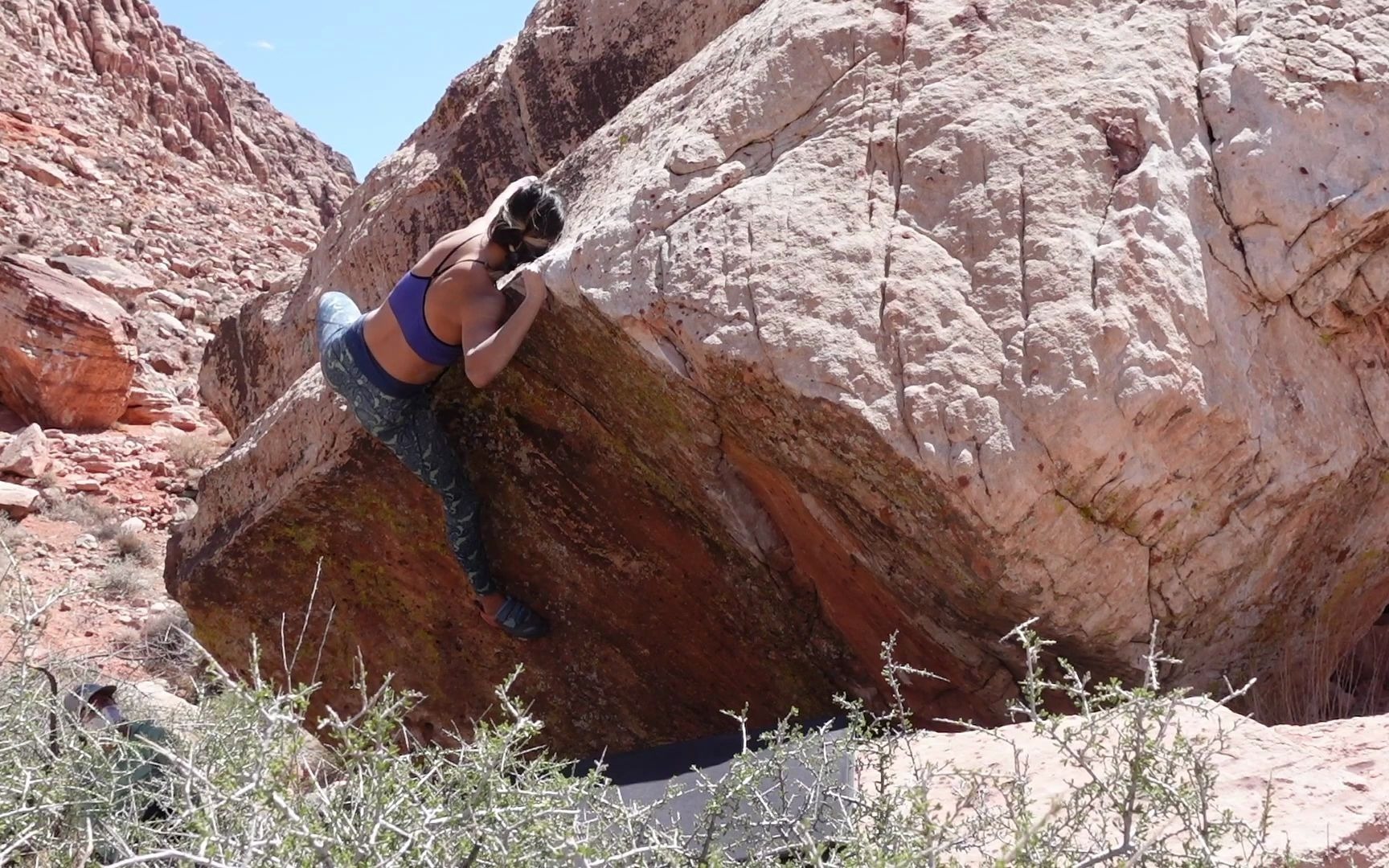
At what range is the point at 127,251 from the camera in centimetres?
1803

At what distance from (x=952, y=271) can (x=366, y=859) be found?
194 cm

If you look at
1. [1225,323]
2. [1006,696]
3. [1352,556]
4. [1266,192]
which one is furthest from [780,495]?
[1352,556]

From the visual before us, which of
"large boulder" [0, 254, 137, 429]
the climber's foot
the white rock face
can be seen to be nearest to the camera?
the white rock face

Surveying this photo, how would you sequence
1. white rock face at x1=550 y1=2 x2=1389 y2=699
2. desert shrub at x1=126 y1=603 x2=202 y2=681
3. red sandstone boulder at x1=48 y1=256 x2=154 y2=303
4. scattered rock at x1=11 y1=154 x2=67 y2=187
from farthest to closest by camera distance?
scattered rock at x1=11 y1=154 x2=67 y2=187
red sandstone boulder at x1=48 y1=256 x2=154 y2=303
desert shrub at x1=126 y1=603 x2=202 y2=681
white rock face at x1=550 y1=2 x2=1389 y2=699

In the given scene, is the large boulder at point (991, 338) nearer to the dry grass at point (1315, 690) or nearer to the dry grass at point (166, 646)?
the dry grass at point (1315, 690)

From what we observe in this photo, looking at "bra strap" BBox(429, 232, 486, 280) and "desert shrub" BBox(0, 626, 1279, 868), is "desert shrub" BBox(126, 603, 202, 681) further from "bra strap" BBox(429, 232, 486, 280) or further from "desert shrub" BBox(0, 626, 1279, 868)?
"desert shrub" BBox(0, 626, 1279, 868)

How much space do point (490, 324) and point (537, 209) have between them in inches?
15.1

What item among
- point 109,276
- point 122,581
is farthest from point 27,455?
point 109,276

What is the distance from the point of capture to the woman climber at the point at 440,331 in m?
3.42

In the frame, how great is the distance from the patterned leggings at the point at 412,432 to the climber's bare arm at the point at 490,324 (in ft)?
1.33

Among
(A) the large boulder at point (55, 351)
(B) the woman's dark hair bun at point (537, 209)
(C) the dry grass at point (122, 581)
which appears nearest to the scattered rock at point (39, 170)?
(A) the large boulder at point (55, 351)

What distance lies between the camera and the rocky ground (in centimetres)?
904

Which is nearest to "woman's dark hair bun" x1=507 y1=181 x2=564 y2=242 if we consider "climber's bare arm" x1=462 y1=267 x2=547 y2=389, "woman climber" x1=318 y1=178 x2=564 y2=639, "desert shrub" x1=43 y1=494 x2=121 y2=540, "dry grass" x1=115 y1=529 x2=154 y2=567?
"woman climber" x1=318 y1=178 x2=564 y2=639

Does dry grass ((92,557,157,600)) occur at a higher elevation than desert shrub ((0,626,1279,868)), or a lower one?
lower
